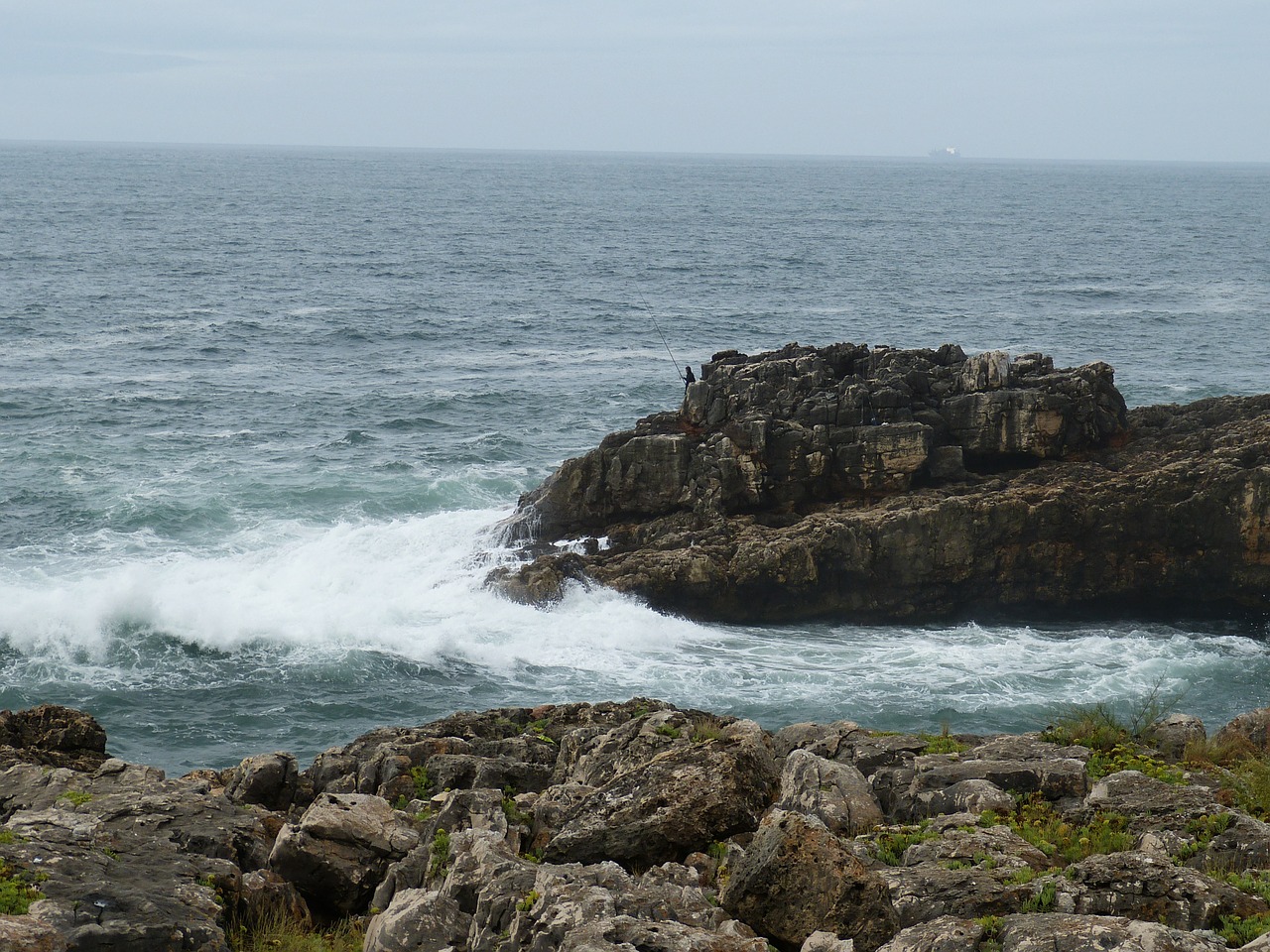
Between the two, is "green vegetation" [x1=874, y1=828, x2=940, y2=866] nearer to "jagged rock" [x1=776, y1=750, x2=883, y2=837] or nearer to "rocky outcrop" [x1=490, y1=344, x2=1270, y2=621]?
"jagged rock" [x1=776, y1=750, x2=883, y2=837]

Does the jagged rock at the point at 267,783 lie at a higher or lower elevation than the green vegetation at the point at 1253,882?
lower

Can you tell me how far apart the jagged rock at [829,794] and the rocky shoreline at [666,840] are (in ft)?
0.10

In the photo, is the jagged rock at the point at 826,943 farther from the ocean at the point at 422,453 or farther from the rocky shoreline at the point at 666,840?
the ocean at the point at 422,453

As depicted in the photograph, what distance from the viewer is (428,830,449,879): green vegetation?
12891 mm

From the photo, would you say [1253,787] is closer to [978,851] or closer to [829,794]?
[978,851]

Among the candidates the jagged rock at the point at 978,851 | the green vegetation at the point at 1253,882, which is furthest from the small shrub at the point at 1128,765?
the green vegetation at the point at 1253,882

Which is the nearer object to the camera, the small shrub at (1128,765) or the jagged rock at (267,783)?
the small shrub at (1128,765)

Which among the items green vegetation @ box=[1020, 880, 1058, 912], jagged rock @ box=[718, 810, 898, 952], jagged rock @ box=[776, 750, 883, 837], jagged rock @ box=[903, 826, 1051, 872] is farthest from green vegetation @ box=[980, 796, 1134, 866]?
jagged rock @ box=[718, 810, 898, 952]

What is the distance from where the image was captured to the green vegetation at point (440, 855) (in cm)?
1289

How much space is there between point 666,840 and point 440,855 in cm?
252

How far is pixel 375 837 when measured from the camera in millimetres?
14211

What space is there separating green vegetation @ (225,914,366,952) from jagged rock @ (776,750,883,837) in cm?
516

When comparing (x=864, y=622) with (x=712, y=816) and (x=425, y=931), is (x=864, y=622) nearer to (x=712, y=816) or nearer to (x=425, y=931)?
(x=712, y=816)

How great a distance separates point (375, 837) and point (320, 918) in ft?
3.48
